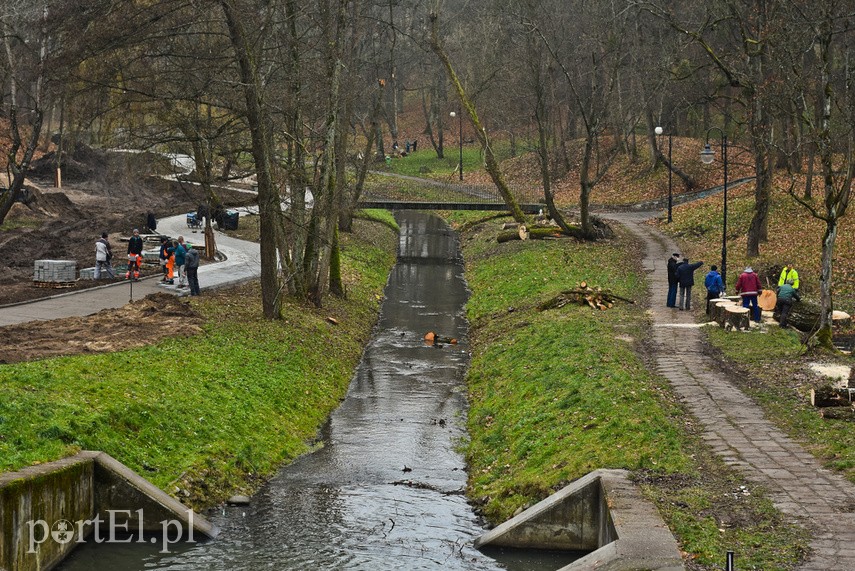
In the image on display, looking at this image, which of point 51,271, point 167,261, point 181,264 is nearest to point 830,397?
point 181,264

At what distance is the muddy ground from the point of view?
37.5 m

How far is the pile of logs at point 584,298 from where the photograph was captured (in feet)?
107

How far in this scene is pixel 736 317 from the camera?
27.3 metres

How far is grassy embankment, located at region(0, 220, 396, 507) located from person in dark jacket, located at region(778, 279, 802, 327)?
11.7 meters

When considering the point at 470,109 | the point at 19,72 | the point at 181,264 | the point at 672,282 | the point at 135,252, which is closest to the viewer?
the point at 672,282

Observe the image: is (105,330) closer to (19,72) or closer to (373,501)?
(373,501)

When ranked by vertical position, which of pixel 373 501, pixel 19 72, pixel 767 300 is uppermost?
pixel 19 72

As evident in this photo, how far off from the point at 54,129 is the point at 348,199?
43.2m

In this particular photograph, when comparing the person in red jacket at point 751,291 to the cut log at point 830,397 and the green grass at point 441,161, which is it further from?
the green grass at point 441,161

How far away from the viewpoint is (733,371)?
2317 cm

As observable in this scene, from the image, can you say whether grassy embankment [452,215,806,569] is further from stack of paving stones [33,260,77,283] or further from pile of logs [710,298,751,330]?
stack of paving stones [33,260,77,283]

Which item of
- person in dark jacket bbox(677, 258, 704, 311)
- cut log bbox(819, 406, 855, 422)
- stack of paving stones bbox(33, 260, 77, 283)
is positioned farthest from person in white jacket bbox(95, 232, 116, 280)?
cut log bbox(819, 406, 855, 422)

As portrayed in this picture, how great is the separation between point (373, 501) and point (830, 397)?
8657mm

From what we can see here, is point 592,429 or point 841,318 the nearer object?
point 592,429
